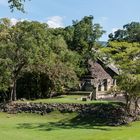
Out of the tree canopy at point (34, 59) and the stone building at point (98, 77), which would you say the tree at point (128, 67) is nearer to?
the tree canopy at point (34, 59)

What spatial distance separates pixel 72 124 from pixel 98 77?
26.8m

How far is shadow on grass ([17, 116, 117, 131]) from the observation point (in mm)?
36344

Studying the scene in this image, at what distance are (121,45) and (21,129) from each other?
15577 millimetres

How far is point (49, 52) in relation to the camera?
170ft

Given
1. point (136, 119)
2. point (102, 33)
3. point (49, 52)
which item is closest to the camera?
point (136, 119)

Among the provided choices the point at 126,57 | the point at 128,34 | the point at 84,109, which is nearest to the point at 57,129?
the point at 84,109

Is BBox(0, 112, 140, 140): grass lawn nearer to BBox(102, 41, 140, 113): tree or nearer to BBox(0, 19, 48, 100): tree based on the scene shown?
BBox(102, 41, 140, 113): tree

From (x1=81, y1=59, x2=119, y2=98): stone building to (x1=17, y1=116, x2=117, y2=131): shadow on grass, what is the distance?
18690 millimetres

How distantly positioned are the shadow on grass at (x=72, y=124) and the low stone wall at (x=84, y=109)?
77 centimetres

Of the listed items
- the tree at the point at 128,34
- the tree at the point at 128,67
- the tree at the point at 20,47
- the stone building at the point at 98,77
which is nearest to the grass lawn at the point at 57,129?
the tree at the point at 128,67

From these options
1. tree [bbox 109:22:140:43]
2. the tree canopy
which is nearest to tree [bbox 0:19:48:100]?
the tree canopy

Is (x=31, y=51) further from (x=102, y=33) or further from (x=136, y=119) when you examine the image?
(x=102, y=33)

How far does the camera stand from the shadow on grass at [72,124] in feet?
119

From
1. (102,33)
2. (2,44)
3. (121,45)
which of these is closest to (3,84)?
(2,44)
